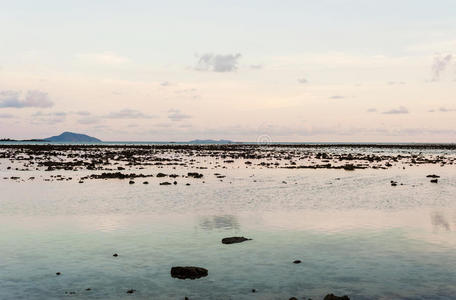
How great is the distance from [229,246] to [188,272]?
4162 mm

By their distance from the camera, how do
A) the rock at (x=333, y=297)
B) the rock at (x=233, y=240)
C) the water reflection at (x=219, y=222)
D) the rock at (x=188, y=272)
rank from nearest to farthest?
the rock at (x=333, y=297)
the rock at (x=188, y=272)
the rock at (x=233, y=240)
the water reflection at (x=219, y=222)

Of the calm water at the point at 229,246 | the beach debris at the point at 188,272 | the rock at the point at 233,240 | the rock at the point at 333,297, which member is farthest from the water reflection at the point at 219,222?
the rock at the point at 333,297

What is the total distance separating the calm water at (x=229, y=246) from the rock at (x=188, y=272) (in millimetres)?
276

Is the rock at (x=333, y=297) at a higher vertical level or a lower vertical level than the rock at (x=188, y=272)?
higher

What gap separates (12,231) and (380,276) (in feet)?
53.3

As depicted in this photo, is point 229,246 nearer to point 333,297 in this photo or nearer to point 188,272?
point 188,272

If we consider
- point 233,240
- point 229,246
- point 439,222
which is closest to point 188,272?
point 229,246

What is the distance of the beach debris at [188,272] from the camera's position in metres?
13.7

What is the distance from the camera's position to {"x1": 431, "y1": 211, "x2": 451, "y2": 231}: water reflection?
21438mm

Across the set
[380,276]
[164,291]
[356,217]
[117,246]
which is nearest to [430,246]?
[380,276]

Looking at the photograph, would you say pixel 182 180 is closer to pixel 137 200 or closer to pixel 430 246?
pixel 137 200

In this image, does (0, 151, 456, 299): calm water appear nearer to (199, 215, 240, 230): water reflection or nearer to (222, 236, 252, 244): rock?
(199, 215, 240, 230): water reflection

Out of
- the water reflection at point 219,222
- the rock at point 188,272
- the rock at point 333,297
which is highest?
the rock at point 333,297

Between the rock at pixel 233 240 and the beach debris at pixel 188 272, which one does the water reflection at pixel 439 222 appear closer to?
the rock at pixel 233 240
